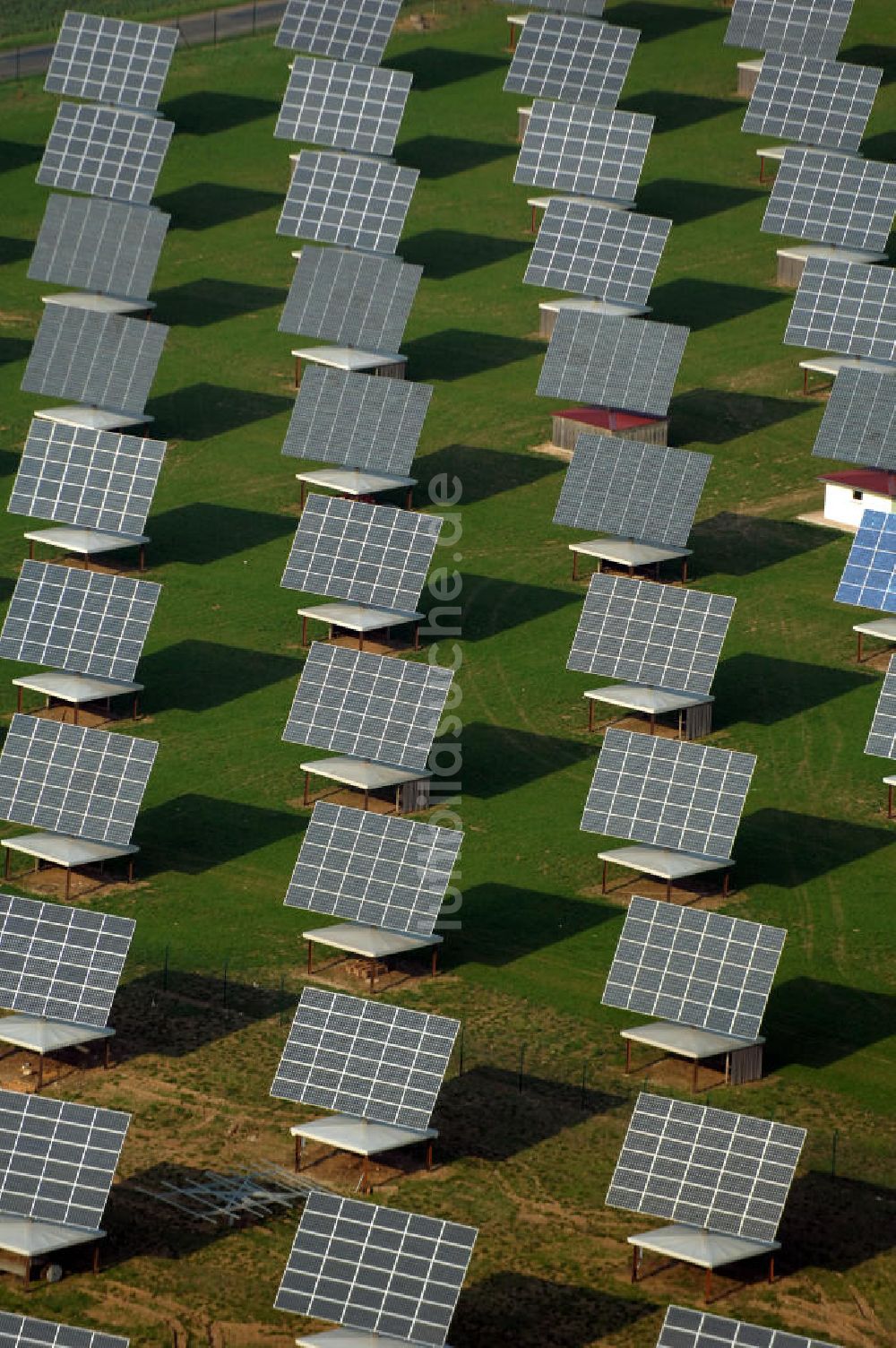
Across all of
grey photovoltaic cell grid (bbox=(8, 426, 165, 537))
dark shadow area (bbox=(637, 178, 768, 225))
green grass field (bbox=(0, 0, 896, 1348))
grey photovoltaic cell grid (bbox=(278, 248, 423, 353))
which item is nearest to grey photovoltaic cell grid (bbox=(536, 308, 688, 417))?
green grass field (bbox=(0, 0, 896, 1348))

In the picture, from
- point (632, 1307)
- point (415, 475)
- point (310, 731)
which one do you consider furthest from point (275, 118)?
point (632, 1307)

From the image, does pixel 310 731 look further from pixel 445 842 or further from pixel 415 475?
pixel 415 475

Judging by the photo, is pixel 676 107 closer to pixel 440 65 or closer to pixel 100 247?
pixel 440 65

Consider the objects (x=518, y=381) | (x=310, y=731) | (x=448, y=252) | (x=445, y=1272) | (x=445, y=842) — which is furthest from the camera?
(x=448, y=252)

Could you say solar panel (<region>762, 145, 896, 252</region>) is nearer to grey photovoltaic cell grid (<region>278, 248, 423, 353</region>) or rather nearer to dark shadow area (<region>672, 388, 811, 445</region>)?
dark shadow area (<region>672, 388, 811, 445</region>)

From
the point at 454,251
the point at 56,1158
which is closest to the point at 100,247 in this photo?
the point at 454,251

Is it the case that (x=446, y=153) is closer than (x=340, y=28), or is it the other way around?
(x=446, y=153)
